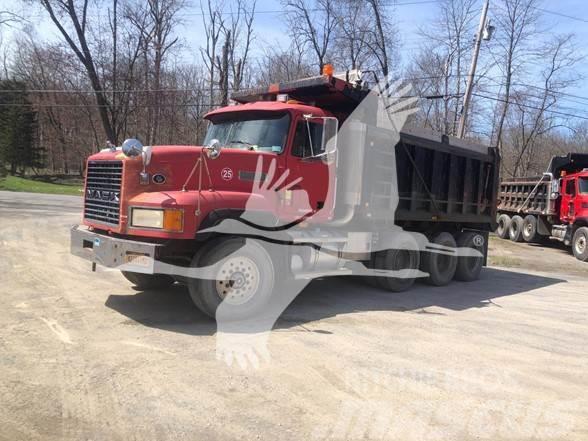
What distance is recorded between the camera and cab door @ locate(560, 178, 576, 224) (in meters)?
18.0

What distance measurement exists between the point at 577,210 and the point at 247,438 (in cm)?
1749

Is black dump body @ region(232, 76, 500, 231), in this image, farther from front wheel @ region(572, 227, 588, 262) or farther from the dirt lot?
front wheel @ region(572, 227, 588, 262)

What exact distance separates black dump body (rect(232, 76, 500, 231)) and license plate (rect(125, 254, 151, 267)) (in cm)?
350

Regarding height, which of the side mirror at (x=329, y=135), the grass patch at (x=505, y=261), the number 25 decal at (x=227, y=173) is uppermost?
the side mirror at (x=329, y=135)

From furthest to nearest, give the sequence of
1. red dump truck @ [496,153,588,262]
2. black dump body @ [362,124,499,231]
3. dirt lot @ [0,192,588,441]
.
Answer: red dump truck @ [496,153,588,262]
black dump body @ [362,124,499,231]
dirt lot @ [0,192,588,441]

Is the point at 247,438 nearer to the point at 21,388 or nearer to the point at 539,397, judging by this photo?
the point at 21,388

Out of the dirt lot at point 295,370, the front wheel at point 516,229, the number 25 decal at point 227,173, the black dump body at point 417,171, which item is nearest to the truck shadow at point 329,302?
the dirt lot at point 295,370

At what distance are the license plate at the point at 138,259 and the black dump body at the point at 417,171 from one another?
3.50 metres

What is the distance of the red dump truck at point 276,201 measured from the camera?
18.9 ft

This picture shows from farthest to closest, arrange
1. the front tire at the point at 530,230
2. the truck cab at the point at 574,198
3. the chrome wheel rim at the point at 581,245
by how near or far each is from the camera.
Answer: the front tire at the point at 530,230 < the truck cab at the point at 574,198 < the chrome wheel rim at the point at 581,245

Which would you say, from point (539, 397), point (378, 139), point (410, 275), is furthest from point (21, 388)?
point (410, 275)

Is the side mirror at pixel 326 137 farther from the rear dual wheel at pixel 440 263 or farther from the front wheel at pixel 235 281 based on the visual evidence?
the rear dual wheel at pixel 440 263

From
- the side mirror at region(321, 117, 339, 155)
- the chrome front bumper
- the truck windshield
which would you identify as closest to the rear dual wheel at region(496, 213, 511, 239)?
the side mirror at region(321, 117, 339, 155)

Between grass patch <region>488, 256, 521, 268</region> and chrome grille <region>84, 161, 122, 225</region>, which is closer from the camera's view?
chrome grille <region>84, 161, 122, 225</region>
